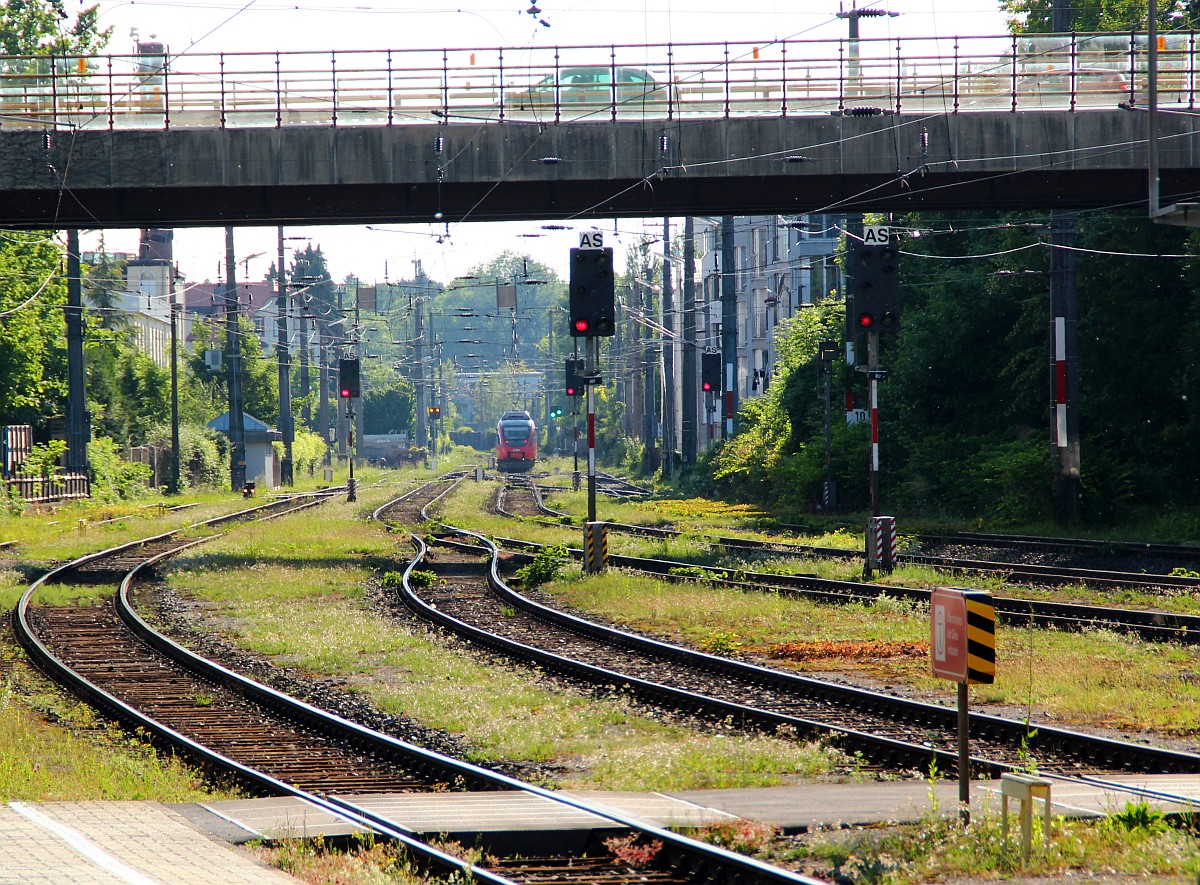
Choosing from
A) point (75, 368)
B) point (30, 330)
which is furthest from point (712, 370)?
point (30, 330)

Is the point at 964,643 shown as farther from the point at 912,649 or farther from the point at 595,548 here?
the point at 595,548

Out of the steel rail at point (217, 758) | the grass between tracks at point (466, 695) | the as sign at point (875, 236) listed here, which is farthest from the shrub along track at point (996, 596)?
the steel rail at point (217, 758)

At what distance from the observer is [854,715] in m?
12.5

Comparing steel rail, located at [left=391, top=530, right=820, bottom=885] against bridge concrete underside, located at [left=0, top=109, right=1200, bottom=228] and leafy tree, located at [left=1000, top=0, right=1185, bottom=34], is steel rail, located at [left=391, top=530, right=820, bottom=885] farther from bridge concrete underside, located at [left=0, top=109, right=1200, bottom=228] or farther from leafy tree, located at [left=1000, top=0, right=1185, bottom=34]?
leafy tree, located at [left=1000, top=0, right=1185, bottom=34]

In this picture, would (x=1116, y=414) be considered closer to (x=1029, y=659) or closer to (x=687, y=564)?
(x=687, y=564)

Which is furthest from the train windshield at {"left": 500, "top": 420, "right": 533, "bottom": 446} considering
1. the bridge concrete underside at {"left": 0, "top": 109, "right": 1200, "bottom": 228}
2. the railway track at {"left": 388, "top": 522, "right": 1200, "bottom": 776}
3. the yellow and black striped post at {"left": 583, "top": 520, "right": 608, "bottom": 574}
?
the railway track at {"left": 388, "top": 522, "right": 1200, "bottom": 776}

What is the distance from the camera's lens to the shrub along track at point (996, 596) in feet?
55.8

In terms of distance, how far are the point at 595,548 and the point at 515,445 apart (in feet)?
208

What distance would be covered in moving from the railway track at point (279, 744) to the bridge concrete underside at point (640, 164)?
11203 millimetres

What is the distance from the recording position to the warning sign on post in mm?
8320

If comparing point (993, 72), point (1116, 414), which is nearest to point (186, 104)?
point (993, 72)

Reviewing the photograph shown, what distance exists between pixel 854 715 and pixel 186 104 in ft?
71.4

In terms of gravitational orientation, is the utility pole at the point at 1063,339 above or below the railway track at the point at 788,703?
above

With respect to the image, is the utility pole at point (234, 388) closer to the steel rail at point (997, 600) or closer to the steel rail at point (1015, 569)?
the steel rail at point (1015, 569)
